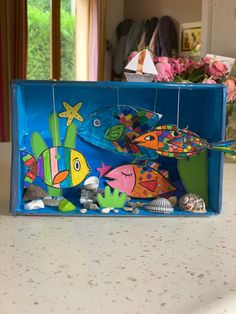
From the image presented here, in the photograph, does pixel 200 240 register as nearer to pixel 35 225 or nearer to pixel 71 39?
pixel 35 225

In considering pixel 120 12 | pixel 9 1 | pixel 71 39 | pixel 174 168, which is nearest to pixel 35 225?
pixel 174 168

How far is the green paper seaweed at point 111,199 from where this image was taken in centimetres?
75

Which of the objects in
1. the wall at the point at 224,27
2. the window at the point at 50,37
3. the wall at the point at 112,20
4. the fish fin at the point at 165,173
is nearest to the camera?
the fish fin at the point at 165,173

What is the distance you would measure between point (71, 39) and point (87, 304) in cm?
375

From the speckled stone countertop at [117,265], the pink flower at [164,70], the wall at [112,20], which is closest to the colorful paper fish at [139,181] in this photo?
the speckled stone countertop at [117,265]

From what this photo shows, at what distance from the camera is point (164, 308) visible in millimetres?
407

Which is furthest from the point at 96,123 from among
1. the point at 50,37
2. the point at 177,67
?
the point at 50,37

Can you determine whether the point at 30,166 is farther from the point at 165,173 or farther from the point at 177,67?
the point at 177,67

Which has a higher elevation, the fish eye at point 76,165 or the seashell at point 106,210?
the fish eye at point 76,165

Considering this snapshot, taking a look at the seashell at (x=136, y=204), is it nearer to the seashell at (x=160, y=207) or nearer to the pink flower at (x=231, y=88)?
the seashell at (x=160, y=207)

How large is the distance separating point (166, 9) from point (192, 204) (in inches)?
140

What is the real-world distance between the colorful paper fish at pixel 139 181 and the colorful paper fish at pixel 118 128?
0.03 m

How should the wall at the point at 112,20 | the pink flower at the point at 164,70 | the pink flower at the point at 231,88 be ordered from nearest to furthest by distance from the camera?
the pink flower at the point at 164,70 → the pink flower at the point at 231,88 → the wall at the point at 112,20

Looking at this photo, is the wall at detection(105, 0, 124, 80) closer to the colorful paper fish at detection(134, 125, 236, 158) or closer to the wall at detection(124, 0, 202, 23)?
the wall at detection(124, 0, 202, 23)
